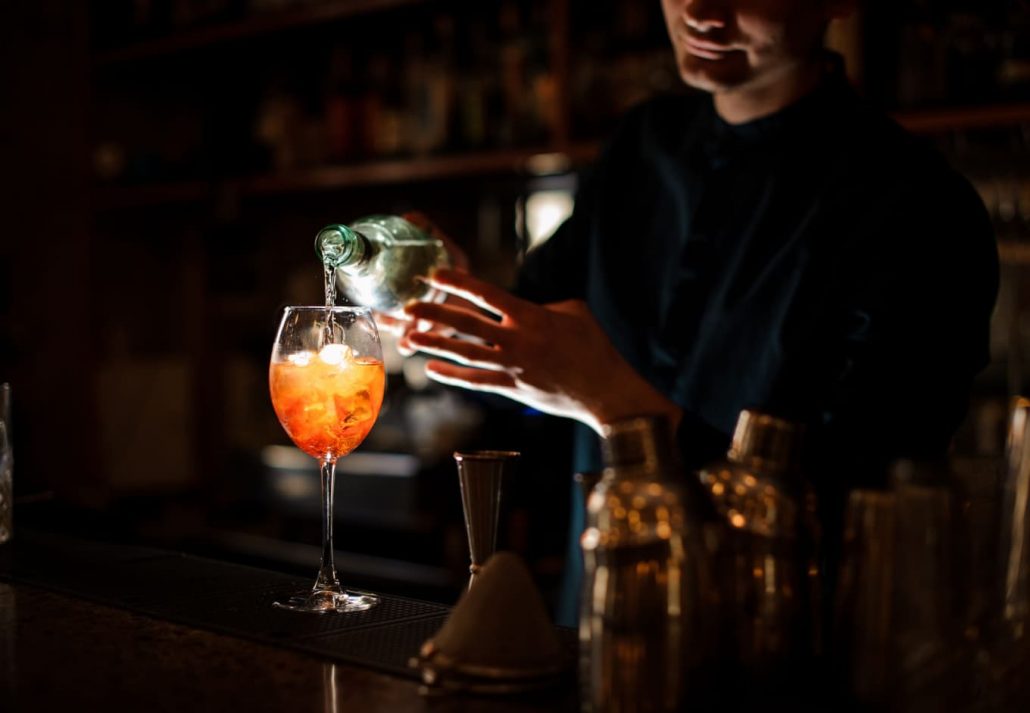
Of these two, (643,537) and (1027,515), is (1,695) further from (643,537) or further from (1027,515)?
(1027,515)

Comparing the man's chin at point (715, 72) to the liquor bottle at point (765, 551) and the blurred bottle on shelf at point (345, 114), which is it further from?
the blurred bottle on shelf at point (345, 114)

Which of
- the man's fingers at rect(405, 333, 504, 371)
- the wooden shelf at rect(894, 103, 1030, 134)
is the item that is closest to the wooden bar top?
the man's fingers at rect(405, 333, 504, 371)

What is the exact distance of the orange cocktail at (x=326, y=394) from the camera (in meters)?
1.19

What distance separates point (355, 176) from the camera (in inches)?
130

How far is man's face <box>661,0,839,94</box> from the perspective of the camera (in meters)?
1.53

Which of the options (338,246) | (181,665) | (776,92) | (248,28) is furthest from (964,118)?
(248,28)

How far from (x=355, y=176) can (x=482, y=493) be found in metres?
2.38

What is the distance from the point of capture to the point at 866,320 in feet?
4.82

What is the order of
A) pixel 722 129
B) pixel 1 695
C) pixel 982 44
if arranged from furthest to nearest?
1. pixel 982 44
2. pixel 722 129
3. pixel 1 695

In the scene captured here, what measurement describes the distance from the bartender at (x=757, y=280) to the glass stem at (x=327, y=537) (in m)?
0.18

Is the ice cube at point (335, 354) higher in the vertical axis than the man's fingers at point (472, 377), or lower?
higher

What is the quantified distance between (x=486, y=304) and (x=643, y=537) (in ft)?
1.86

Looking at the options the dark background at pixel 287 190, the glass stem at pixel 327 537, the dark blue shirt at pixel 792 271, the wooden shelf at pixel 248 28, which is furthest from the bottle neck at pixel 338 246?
the wooden shelf at pixel 248 28

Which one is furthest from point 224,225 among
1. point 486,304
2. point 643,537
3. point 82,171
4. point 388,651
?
point 643,537
